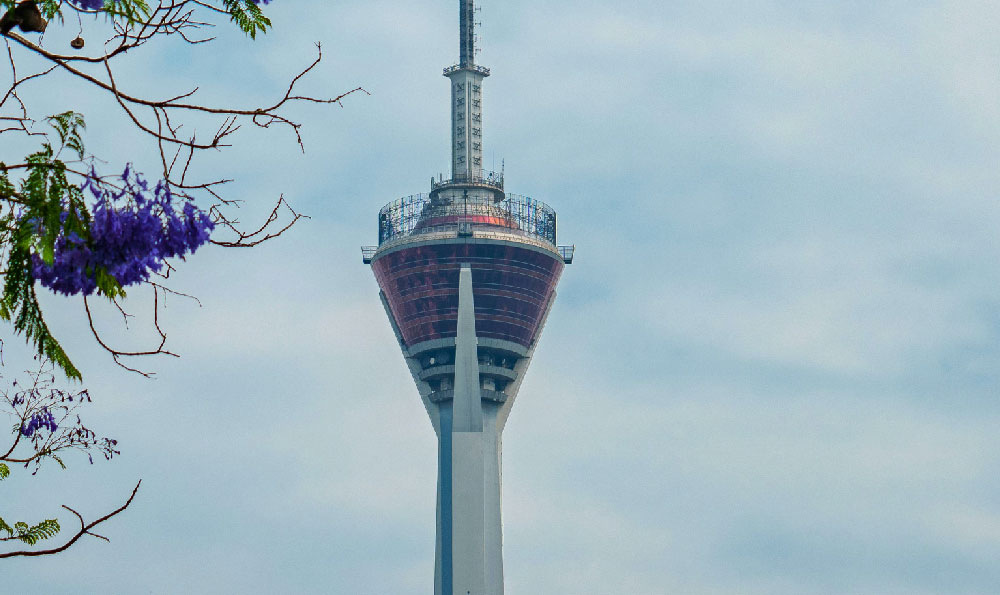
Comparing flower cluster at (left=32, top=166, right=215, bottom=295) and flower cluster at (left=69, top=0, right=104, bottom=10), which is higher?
flower cluster at (left=69, top=0, right=104, bottom=10)

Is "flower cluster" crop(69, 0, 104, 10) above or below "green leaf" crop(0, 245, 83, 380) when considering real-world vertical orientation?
above

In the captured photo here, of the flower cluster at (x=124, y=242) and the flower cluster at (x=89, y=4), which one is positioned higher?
the flower cluster at (x=89, y=4)

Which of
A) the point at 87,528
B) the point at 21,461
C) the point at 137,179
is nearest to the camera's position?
the point at 137,179

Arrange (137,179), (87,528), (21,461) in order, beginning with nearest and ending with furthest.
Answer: (137,179) → (87,528) → (21,461)

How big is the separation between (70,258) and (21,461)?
16.6 ft

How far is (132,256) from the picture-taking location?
1747cm

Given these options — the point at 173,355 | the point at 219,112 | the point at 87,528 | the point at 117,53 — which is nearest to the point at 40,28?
the point at 117,53

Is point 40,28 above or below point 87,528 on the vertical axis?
above

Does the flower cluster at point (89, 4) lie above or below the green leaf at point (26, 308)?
above

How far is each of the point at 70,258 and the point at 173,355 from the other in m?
2.41

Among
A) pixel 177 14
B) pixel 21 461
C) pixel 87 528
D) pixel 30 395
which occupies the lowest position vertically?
pixel 87 528

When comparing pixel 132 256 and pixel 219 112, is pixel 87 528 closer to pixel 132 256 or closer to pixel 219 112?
pixel 132 256

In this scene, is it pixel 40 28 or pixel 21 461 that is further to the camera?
pixel 21 461

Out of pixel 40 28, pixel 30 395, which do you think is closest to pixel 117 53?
pixel 40 28
